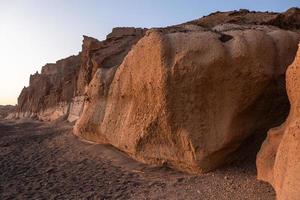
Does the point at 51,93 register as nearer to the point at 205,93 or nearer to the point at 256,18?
the point at 256,18

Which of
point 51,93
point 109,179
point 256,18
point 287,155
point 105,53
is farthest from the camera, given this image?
point 51,93

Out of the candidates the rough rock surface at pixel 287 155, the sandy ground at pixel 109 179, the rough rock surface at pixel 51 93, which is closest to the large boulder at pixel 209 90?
the sandy ground at pixel 109 179

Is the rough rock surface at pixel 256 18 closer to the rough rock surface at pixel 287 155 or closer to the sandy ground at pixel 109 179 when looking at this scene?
the sandy ground at pixel 109 179

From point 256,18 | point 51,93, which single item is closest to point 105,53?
point 256,18

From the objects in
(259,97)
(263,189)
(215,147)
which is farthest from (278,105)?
(263,189)

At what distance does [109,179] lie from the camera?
21.4ft

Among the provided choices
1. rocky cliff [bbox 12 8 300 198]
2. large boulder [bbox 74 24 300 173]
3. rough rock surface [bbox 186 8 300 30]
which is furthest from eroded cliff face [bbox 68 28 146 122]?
large boulder [bbox 74 24 300 173]

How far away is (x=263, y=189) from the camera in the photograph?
17.4ft

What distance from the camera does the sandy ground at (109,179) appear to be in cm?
561

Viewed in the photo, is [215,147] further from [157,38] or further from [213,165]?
[157,38]

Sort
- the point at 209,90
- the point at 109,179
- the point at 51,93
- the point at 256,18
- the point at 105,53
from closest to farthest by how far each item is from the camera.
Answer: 1. the point at 209,90
2. the point at 109,179
3. the point at 256,18
4. the point at 105,53
5. the point at 51,93

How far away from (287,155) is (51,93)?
795 inches

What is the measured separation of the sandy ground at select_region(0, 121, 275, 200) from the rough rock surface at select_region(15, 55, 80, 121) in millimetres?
10779

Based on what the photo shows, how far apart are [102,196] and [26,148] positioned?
4.66 metres
